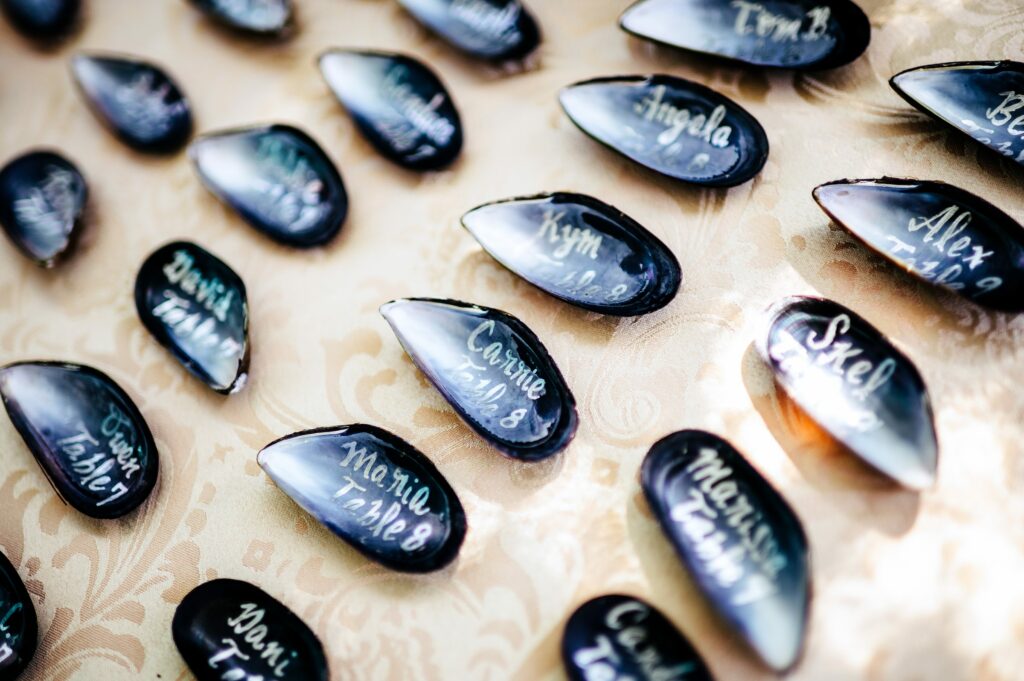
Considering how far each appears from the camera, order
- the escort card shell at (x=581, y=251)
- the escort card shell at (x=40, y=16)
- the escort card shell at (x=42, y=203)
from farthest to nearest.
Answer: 1. the escort card shell at (x=40, y=16)
2. the escort card shell at (x=42, y=203)
3. the escort card shell at (x=581, y=251)

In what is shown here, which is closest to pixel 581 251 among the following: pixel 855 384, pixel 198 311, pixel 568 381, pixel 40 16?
pixel 568 381

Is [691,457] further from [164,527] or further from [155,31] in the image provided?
[155,31]

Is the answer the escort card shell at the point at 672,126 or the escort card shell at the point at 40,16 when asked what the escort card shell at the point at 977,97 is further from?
the escort card shell at the point at 40,16

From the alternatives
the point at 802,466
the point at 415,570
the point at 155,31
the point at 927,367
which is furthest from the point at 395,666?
the point at 155,31

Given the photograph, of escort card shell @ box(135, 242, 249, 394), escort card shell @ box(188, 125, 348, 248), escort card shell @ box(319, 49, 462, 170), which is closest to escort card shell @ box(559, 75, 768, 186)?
escort card shell @ box(319, 49, 462, 170)

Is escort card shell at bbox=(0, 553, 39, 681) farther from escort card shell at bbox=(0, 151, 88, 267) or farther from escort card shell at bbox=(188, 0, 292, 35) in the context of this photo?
escort card shell at bbox=(188, 0, 292, 35)

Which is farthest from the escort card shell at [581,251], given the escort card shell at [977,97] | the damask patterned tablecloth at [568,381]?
the escort card shell at [977,97]

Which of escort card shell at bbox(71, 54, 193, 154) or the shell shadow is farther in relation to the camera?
escort card shell at bbox(71, 54, 193, 154)
